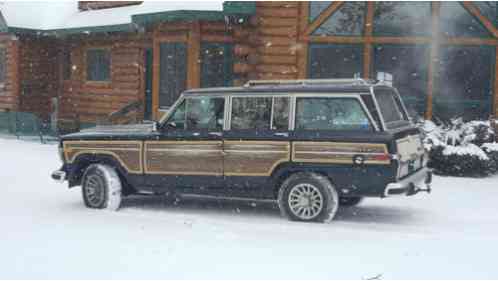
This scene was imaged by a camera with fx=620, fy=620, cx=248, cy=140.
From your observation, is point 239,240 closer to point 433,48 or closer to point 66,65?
point 433,48

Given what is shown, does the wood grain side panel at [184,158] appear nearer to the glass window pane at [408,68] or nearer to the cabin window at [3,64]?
the glass window pane at [408,68]

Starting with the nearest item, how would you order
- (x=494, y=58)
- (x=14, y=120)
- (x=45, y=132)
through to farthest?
(x=494, y=58), (x=14, y=120), (x=45, y=132)

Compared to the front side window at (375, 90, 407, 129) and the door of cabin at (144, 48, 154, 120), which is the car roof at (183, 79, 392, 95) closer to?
the front side window at (375, 90, 407, 129)

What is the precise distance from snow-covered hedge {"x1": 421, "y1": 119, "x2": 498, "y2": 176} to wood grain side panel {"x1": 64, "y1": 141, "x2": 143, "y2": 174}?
20.2 feet

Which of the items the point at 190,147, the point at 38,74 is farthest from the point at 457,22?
the point at 38,74

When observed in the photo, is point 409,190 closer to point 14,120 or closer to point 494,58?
point 494,58

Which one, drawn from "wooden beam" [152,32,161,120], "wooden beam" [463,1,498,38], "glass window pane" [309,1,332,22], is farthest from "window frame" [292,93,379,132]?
"wooden beam" [152,32,161,120]

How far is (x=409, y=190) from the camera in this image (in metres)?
7.44

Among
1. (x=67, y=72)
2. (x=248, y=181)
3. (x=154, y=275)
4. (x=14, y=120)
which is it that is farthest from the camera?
(x=67, y=72)

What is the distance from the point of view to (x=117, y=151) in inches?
342

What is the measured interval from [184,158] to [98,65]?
45.2ft

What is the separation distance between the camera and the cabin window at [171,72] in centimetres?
1656

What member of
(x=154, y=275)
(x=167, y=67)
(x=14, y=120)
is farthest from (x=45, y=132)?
(x=154, y=275)

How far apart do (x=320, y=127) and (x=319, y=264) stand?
7.72 ft
